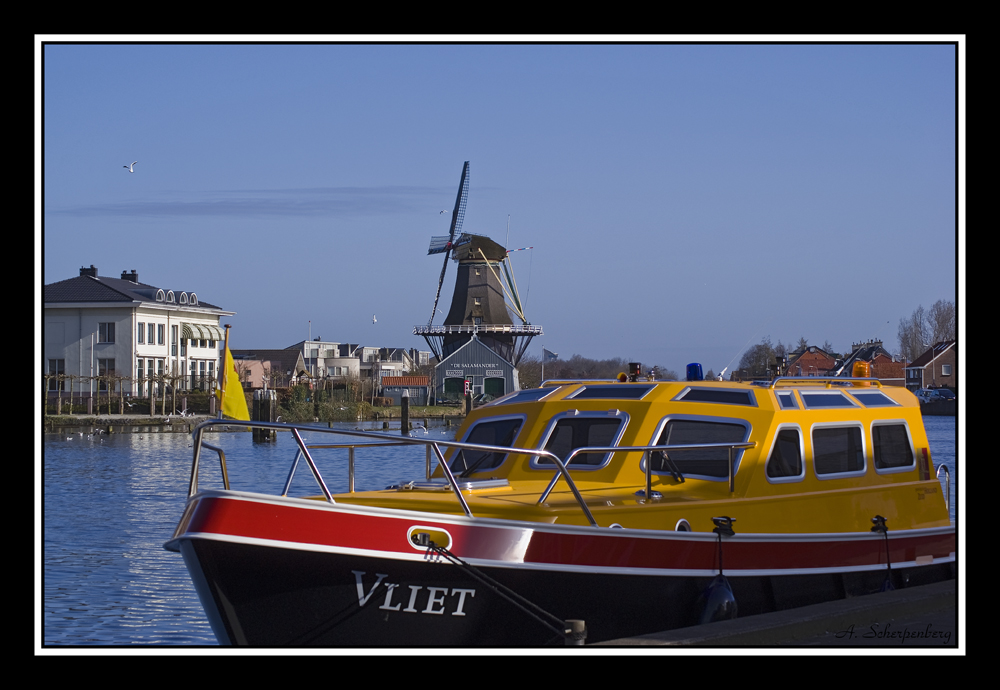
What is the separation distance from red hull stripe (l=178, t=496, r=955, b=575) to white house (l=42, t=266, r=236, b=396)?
61.8 meters

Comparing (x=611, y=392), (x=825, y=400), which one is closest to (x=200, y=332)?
(x=611, y=392)

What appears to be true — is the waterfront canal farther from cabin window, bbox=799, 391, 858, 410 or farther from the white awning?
the white awning

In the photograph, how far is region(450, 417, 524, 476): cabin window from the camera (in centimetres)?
1165

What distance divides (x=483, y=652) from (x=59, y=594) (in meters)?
12.2

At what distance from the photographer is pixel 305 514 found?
8.05 m

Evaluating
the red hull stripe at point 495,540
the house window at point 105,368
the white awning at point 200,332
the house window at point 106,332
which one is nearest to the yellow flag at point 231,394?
the red hull stripe at point 495,540

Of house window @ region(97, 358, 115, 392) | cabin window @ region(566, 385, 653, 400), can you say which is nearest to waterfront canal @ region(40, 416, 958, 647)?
cabin window @ region(566, 385, 653, 400)

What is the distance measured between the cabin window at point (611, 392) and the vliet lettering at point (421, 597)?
3.69m

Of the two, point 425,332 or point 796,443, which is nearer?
point 796,443

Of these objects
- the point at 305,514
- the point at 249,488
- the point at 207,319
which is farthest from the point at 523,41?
the point at 207,319

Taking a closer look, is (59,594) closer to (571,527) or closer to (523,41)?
(571,527)

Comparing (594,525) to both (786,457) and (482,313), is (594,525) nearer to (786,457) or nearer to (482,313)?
(786,457)

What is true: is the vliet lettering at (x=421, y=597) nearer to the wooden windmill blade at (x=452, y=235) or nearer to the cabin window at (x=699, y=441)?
the cabin window at (x=699, y=441)

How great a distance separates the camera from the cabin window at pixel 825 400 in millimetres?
11453
